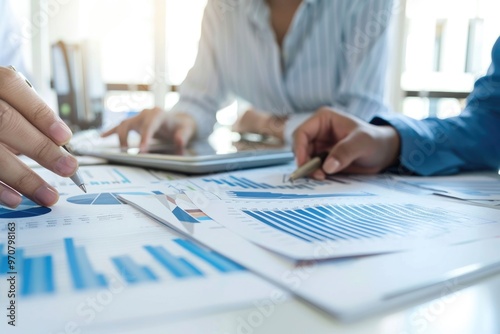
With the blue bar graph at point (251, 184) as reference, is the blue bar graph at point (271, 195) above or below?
above

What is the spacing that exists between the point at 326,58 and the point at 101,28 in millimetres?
2112

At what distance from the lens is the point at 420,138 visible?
70cm

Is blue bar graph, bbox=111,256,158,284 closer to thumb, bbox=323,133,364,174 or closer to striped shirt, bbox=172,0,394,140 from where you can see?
thumb, bbox=323,133,364,174

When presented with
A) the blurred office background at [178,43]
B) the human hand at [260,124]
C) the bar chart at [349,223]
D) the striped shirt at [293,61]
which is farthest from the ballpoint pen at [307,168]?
the blurred office background at [178,43]

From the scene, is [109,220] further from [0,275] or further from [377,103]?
[377,103]

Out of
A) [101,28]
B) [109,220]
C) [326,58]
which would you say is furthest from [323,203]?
[101,28]

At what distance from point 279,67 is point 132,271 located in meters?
1.01

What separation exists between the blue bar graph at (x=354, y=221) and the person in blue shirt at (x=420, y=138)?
0.21m

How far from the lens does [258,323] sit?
0.23 meters

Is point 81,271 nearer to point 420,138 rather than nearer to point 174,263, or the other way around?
point 174,263

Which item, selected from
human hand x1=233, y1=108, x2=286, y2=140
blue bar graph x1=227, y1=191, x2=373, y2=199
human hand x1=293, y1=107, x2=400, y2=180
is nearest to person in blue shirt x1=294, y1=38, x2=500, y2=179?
human hand x1=293, y1=107, x2=400, y2=180

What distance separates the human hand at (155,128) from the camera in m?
0.92

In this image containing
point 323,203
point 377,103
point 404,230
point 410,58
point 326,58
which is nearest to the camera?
point 404,230

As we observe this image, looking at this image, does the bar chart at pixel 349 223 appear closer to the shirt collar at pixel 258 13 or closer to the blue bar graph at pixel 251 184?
the blue bar graph at pixel 251 184
